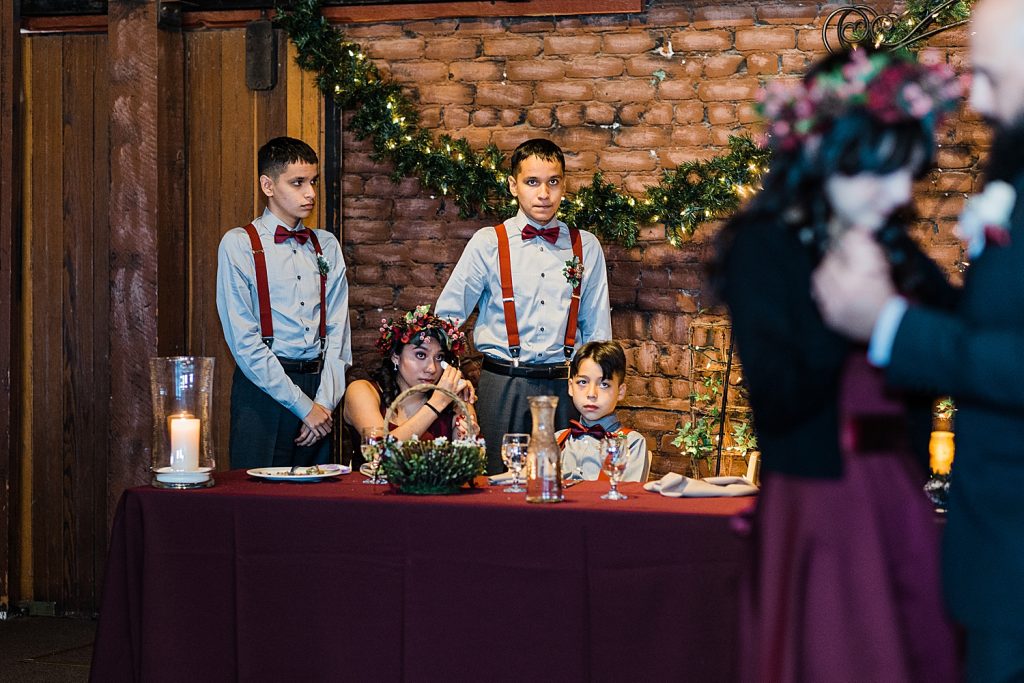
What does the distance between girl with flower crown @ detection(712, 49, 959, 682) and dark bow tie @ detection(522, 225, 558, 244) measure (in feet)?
9.36

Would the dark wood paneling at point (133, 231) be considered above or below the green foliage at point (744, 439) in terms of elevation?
above

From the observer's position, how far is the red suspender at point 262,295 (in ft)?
14.5

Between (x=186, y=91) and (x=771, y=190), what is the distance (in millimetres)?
4046

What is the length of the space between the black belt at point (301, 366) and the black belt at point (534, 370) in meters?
0.67

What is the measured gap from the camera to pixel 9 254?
4.95 metres

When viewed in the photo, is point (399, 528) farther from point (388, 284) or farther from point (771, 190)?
point (388, 284)

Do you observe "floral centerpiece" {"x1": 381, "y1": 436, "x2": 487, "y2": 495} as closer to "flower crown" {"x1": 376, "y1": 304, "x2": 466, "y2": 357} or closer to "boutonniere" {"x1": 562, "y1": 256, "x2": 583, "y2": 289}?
"flower crown" {"x1": 376, "y1": 304, "x2": 466, "y2": 357}

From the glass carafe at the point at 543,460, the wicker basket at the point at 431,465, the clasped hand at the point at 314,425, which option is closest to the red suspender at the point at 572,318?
the clasped hand at the point at 314,425

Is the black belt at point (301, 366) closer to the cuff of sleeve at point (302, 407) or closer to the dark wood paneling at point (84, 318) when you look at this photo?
the cuff of sleeve at point (302, 407)

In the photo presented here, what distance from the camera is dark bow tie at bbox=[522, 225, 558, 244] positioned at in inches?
183

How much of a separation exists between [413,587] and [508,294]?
1.86 meters

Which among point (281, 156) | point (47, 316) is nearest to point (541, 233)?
point (281, 156)

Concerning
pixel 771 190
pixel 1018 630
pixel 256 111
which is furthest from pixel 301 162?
pixel 1018 630

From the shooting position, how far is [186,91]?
530 cm
